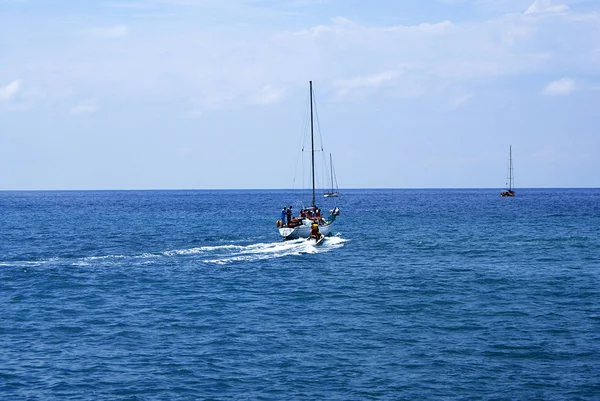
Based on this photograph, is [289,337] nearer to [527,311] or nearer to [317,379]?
[317,379]

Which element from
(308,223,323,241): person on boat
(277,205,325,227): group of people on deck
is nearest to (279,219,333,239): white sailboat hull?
(277,205,325,227): group of people on deck

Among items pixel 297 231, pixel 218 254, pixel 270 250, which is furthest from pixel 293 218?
pixel 218 254

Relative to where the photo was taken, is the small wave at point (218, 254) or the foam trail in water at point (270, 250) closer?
the small wave at point (218, 254)

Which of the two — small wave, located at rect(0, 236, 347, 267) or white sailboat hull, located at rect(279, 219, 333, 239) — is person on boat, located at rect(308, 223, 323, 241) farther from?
white sailboat hull, located at rect(279, 219, 333, 239)

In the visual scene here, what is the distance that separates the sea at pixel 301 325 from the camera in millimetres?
21609

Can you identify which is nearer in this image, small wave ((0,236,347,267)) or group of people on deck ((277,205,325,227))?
small wave ((0,236,347,267))

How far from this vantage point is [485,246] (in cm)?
6122

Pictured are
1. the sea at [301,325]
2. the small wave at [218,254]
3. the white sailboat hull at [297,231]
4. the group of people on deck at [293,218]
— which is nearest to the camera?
the sea at [301,325]

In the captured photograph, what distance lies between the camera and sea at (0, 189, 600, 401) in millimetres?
21609

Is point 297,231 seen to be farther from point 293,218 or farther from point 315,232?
point 293,218

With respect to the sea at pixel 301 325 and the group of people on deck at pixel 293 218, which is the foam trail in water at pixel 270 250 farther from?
the group of people on deck at pixel 293 218

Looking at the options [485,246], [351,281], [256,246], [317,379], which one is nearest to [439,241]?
[485,246]

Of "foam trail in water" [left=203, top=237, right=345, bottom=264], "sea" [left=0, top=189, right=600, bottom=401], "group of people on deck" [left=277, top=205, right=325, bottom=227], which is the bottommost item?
"sea" [left=0, top=189, right=600, bottom=401]

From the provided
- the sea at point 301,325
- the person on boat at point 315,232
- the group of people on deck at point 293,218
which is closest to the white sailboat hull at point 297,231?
the group of people on deck at point 293,218
